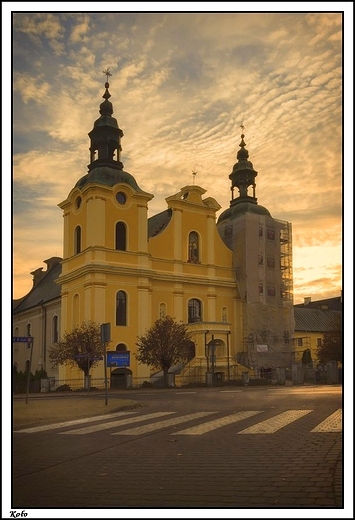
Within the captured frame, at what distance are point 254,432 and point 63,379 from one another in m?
33.1

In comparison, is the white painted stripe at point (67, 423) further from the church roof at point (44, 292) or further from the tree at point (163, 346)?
the church roof at point (44, 292)

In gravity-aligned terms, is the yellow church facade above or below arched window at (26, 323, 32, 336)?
above

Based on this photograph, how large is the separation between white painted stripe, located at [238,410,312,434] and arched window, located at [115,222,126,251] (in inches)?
1198

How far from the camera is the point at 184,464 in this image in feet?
24.0

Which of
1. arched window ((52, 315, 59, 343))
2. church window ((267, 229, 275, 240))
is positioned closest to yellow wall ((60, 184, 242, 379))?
arched window ((52, 315, 59, 343))

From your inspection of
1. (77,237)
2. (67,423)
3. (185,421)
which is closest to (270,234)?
(77,237)

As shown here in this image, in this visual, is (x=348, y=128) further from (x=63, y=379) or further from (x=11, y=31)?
(x=63, y=379)

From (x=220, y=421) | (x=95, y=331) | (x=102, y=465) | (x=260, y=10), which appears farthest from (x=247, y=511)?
(x=95, y=331)

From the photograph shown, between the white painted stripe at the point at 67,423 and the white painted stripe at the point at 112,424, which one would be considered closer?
the white painted stripe at the point at 112,424

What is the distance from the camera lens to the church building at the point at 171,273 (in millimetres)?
42344

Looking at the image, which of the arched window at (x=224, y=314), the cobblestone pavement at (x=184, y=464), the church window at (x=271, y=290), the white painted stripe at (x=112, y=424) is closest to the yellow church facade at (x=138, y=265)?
the arched window at (x=224, y=314)

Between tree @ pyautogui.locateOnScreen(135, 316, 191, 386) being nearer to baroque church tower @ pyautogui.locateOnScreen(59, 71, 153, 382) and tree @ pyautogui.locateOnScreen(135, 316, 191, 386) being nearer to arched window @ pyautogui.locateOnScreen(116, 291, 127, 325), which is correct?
baroque church tower @ pyautogui.locateOnScreen(59, 71, 153, 382)

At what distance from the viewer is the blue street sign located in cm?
3109

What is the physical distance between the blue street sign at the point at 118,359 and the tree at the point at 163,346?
442 centimetres
